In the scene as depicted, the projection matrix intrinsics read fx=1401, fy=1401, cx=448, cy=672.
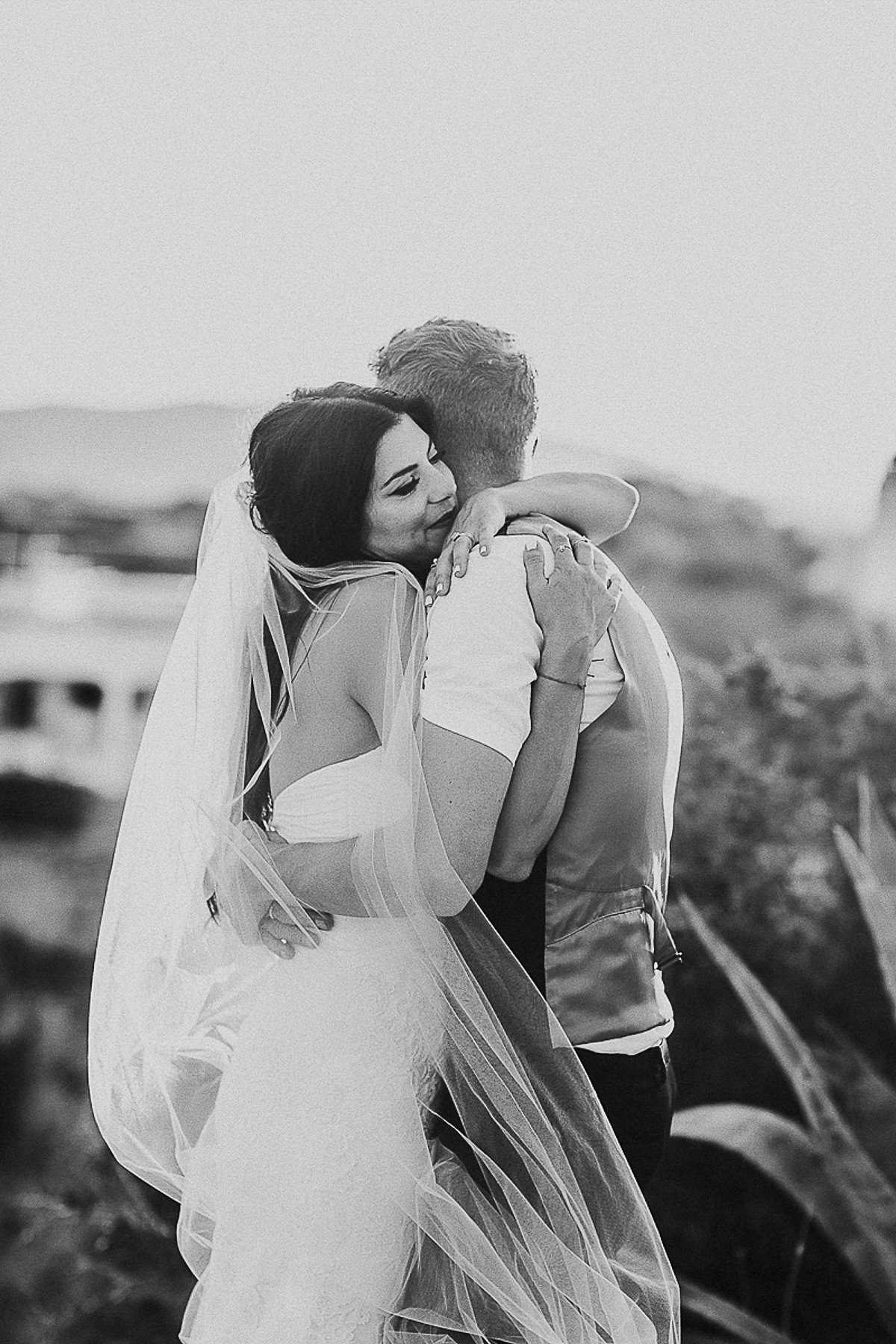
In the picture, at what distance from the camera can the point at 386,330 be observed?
2.81 m

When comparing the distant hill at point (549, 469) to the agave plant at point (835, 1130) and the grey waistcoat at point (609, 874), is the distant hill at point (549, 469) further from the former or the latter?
the grey waistcoat at point (609, 874)

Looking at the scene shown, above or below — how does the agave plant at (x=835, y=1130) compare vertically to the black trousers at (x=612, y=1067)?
below

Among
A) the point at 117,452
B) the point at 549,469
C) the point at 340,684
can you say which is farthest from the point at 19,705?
the point at 340,684

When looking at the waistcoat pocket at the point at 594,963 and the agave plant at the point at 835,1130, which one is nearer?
the waistcoat pocket at the point at 594,963

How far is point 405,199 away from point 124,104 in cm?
59

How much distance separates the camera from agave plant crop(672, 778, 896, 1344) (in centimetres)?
273

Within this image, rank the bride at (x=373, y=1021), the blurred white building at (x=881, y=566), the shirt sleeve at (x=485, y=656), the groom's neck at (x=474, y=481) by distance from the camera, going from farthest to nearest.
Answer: the blurred white building at (x=881, y=566), the groom's neck at (x=474, y=481), the bride at (x=373, y=1021), the shirt sleeve at (x=485, y=656)

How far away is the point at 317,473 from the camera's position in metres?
1.56

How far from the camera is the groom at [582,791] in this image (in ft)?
4.78

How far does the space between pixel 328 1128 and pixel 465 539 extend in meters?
0.65

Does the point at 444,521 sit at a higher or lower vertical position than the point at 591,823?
higher

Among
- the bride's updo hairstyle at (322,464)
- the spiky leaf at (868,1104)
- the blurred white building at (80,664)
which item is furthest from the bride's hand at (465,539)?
the spiky leaf at (868,1104)

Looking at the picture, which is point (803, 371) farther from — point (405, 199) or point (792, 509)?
point (405, 199)

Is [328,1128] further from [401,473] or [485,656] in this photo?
[401,473]
